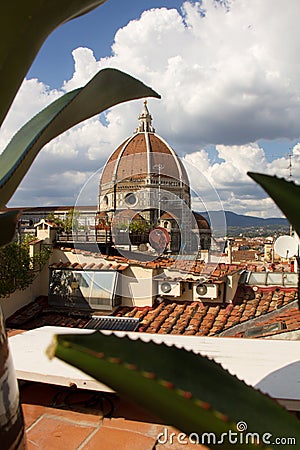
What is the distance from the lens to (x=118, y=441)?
82cm

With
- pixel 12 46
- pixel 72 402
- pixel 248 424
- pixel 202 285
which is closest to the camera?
pixel 248 424

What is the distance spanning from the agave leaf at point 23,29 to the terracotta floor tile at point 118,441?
0.68m

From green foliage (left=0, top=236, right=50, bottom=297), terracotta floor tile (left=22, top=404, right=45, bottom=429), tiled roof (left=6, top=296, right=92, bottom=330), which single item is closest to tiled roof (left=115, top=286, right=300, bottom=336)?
tiled roof (left=6, top=296, right=92, bottom=330)

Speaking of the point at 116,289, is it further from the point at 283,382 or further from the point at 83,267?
the point at 283,382

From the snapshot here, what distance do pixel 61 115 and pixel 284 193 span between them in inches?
10.6

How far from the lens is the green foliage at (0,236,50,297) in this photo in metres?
5.40

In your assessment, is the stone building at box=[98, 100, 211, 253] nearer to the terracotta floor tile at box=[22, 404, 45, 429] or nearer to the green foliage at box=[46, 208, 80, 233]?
the green foliage at box=[46, 208, 80, 233]

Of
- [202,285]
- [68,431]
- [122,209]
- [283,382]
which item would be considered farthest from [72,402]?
[122,209]

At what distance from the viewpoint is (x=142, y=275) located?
5.78 meters

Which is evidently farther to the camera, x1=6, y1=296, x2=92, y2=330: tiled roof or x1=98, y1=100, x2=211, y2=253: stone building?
x1=98, y1=100, x2=211, y2=253: stone building

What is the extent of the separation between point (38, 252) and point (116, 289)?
140 centimetres

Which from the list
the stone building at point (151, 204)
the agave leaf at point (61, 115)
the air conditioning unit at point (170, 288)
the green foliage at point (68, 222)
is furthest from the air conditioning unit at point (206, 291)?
the agave leaf at point (61, 115)

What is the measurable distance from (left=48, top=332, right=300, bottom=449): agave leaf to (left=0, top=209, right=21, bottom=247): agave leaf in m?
0.17

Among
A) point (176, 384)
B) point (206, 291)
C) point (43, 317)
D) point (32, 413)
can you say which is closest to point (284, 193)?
point (176, 384)
